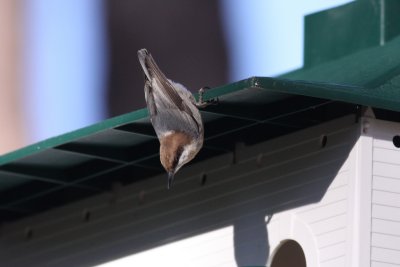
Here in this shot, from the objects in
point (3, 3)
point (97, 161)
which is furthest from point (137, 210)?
point (3, 3)

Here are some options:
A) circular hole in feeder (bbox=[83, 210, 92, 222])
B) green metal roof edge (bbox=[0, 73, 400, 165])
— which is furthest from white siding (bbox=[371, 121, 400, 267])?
circular hole in feeder (bbox=[83, 210, 92, 222])

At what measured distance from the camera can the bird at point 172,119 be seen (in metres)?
6.49

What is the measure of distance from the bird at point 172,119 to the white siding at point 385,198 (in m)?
0.71

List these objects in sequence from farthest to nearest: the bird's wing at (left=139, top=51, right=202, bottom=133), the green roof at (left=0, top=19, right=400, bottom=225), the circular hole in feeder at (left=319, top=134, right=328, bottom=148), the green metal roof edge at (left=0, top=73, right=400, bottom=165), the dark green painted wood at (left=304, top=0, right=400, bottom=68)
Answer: the dark green painted wood at (left=304, top=0, right=400, bottom=68) → the bird's wing at (left=139, top=51, right=202, bottom=133) → the circular hole in feeder at (left=319, top=134, right=328, bottom=148) → the green roof at (left=0, top=19, right=400, bottom=225) → the green metal roof edge at (left=0, top=73, right=400, bottom=165)

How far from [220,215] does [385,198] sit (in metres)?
0.84

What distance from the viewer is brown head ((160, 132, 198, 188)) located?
6508mm

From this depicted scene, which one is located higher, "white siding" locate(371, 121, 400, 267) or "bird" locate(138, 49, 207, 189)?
"bird" locate(138, 49, 207, 189)

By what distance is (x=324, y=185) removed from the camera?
6383 millimetres

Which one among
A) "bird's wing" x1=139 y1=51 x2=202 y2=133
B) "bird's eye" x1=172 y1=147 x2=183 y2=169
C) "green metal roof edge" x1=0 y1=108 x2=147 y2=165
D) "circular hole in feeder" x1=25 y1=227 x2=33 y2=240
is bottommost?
"green metal roof edge" x1=0 y1=108 x2=147 y2=165

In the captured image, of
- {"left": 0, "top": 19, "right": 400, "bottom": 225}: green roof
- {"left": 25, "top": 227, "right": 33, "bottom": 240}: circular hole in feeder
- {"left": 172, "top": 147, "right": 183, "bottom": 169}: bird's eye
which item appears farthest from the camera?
{"left": 25, "top": 227, "right": 33, "bottom": 240}: circular hole in feeder

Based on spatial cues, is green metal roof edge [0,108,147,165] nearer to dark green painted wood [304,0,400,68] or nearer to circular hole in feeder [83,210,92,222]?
circular hole in feeder [83,210,92,222]

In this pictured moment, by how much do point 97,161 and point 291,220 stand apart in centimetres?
94

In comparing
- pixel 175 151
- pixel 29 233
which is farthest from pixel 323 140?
pixel 29 233

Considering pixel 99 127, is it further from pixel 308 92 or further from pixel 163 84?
pixel 308 92
